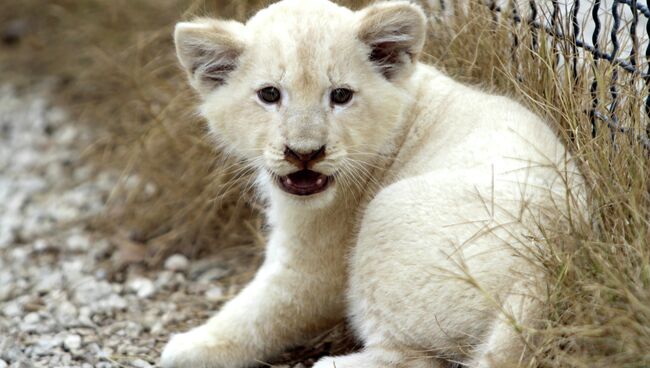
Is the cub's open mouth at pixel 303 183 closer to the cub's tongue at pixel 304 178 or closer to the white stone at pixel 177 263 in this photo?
the cub's tongue at pixel 304 178

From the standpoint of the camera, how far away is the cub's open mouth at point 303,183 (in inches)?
166

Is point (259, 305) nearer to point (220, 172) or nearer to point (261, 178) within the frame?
point (261, 178)

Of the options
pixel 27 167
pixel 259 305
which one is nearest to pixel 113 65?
pixel 27 167

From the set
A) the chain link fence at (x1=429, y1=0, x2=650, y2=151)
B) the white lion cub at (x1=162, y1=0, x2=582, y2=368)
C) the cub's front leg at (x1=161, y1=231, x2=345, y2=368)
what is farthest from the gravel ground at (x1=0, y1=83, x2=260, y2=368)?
the chain link fence at (x1=429, y1=0, x2=650, y2=151)

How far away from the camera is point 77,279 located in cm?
596

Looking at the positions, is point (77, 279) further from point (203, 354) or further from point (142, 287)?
point (203, 354)

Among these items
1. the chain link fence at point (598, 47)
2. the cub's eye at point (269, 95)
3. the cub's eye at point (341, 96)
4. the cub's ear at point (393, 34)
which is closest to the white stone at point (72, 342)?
the cub's eye at point (269, 95)

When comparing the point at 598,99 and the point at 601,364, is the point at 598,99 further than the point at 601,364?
Yes

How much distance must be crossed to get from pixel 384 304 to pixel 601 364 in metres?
1.03

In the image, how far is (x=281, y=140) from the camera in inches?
159

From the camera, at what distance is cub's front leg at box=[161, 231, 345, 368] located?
4.46 meters

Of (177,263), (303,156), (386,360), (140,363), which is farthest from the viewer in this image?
(177,263)

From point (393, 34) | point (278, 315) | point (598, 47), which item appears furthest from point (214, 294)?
point (598, 47)

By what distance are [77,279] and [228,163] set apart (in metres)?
1.37
